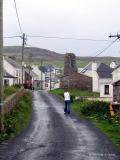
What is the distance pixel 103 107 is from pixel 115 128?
1092cm

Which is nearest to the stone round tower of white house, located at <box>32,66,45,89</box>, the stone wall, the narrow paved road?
the stone wall

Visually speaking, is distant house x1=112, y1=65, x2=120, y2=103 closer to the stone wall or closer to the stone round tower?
the stone wall

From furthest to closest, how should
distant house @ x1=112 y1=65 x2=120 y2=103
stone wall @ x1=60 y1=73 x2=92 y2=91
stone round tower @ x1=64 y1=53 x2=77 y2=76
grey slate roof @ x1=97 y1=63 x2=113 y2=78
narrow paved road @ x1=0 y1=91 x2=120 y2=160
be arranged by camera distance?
1. stone round tower @ x1=64 y1=53 x2=77 y2=76
2. stone wall @ x1=60 y1=73 x2=92 y2=91
3. grey slate roof @ x1=97 y1=63 x2=113 y2=78
4. distant house @ x1=112 y1=65 x2=120 y2=103
5. narrow paved road @ x1=0 y1=91 x2=120 y2=160

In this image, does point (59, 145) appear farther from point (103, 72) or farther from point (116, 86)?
point (103, 72)

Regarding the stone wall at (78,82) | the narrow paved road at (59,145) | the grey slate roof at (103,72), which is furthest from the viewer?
the stone wall at (78,82)

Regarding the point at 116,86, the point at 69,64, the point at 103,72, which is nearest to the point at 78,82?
the point at 103,72

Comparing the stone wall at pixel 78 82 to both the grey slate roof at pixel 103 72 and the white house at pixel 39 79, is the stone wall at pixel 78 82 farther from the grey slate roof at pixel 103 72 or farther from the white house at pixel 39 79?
the white house at pixel 39 79

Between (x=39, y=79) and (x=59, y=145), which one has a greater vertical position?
(x=39, y=79)

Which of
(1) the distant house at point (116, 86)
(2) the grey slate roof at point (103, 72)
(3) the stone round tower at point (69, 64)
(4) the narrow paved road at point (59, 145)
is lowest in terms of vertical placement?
(4) the narrow paved road at point (59, 145)

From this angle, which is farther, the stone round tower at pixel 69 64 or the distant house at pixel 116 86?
the stone round tower at pixel 69 64

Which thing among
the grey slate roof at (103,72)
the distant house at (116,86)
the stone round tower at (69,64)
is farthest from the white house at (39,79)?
the distant house at (116,86)

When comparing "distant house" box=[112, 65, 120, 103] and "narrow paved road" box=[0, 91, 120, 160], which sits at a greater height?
"distant house" box=[112, 65, 120, 103]

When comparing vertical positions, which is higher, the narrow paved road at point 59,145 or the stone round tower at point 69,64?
the stone round tower at point 69,64

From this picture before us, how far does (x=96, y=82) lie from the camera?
95.2 m
